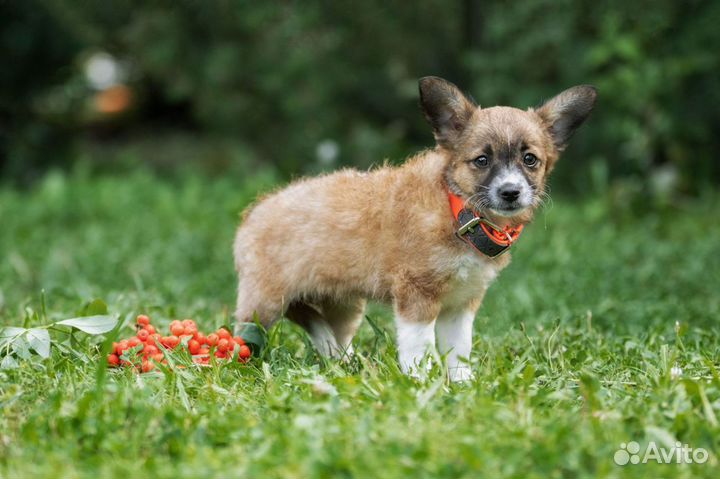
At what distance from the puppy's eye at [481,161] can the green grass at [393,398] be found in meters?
0.94

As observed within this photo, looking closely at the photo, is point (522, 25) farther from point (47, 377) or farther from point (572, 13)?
point (47, 377)

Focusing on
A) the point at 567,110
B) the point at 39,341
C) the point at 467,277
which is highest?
the point at 567,110

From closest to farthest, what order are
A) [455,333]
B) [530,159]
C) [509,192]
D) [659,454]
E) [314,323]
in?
[659,454] < [509,192] < [530,159] < [455,333] < [314,323]

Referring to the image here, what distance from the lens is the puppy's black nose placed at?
14.5 ft

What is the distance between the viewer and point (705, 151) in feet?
37.4

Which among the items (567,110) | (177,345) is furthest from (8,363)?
(567,110)

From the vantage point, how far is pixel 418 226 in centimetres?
461

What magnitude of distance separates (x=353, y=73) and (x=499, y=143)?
28.8 feet

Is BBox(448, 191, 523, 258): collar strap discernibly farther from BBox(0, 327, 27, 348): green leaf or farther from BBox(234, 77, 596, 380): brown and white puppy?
BBox(0, 327, 27, 348): green leaf

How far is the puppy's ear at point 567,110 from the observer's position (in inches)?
191

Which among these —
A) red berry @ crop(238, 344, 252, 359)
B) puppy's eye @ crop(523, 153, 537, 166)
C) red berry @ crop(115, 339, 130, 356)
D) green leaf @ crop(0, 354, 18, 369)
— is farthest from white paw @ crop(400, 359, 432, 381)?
green leaf @ crop(0, 354, 18, 369)

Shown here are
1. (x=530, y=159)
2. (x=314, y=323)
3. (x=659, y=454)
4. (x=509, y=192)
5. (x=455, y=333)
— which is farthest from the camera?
(x=314, y=323)

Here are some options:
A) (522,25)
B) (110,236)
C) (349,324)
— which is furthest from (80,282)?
(522,25)

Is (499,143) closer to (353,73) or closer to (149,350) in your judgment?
(149,350)
